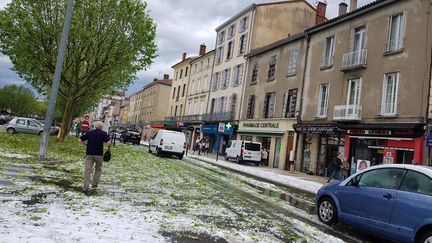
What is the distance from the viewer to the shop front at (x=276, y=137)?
95.3 feet

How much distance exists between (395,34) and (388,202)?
55.2ft

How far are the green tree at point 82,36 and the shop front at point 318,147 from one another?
11618 mm

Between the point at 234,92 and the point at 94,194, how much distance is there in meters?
32.2

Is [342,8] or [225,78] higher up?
[342,8]

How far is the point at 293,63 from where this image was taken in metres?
29.9

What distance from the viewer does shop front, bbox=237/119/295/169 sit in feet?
95.3

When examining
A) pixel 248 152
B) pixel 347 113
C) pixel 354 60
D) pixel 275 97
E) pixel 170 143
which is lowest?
pixel 170 143

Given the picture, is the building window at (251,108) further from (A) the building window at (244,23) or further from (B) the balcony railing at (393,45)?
(B) the balcony railing at (393,45)

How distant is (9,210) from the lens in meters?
6.09

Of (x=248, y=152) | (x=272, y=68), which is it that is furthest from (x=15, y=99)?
(x=248, y=152)

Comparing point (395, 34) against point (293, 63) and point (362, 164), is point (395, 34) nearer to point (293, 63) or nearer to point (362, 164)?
point (362, 164)

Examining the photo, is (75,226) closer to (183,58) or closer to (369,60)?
(369,60)

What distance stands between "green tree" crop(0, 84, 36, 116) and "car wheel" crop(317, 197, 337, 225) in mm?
93480

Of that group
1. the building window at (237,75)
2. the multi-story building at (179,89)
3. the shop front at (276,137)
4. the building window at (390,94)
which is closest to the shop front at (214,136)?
the building window at (237,75)
